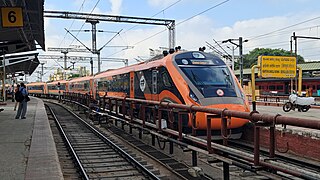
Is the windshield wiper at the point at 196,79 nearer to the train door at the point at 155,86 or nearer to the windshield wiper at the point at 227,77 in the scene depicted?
the windshield wiper at the point at 227,77

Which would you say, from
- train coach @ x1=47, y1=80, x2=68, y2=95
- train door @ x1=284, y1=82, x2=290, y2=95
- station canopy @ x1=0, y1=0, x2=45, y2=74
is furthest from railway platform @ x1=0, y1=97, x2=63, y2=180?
train door @ x1=284, y1=82, x2=290, y2=95

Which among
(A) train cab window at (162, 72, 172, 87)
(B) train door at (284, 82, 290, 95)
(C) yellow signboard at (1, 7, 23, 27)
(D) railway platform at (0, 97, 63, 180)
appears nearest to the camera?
(D) railway platform at (0, 97, 63, 180)

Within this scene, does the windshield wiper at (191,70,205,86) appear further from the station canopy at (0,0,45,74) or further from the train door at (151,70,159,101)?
the station canopy at (0,0,45,74)

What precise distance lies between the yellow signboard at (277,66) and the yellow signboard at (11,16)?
57.7ft

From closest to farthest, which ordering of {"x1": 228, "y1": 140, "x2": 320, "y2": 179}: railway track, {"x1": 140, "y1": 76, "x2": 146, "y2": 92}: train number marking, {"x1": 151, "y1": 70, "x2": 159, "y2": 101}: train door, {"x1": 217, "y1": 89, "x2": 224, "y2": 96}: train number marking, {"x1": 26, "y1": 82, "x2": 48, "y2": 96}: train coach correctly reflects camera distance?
{"x1": 228, "y1": 140, "x2": 320, "y2": 179}: railway track, {"x1": 217, "y1": 89, "x2": 224, "y2": 96}: train number marking, {"x1": 151, "y1": 70, "x2": 159, "y2": 101}: train door, {"x1": 140, "y1": 76, "x2": 146, "y2": 92}: train number marking, {"x1": 26, "y1": 82, "x2": 48, "y2": 96}: train coach

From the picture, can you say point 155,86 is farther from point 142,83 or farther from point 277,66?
point 277,66

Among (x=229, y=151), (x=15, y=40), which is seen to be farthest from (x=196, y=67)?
(x=15, y=40)

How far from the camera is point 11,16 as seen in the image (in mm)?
10320

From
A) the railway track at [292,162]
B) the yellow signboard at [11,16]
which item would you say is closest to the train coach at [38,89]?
the yellow signboard at [11,16]

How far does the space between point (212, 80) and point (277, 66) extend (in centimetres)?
1674

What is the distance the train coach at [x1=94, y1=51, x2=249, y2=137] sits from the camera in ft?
30.5

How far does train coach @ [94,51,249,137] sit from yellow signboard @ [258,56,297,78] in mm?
14252

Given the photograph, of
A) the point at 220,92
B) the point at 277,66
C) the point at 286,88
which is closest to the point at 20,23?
the point at 220,92

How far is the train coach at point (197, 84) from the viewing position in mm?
9305
